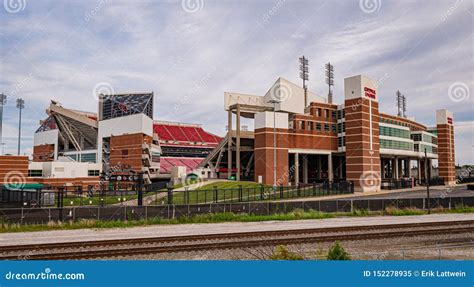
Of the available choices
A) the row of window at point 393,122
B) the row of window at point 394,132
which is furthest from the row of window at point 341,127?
the row of window at point 393,122

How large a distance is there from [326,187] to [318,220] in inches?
1093

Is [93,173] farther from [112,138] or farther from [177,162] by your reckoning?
[177,162]

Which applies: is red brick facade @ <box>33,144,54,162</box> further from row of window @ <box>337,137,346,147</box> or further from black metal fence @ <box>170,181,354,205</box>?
row of window @ <box>337,137,346,147</box>

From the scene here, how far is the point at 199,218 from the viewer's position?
89.2ft

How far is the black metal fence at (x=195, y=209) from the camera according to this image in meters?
25.5

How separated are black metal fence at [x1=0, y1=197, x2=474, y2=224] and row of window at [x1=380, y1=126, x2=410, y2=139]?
39.0 metres

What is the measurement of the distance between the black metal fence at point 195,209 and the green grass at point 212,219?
31.5 inches

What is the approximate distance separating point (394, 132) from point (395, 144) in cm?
249

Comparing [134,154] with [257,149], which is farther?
[134,154]

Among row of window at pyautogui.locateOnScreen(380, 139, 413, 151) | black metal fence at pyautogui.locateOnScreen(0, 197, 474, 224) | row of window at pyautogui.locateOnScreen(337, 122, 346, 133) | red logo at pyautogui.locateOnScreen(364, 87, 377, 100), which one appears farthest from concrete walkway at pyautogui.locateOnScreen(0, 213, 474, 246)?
row of window at pyautogui.locateOnScreen(380, 139, 413, 151)

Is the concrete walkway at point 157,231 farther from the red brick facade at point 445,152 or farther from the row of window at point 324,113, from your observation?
the red brick facade at point 445,152

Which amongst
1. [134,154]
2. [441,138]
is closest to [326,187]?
[134,154]

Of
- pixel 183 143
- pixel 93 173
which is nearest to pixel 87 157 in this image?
pixel 93 173

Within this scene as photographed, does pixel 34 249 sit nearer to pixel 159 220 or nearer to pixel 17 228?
pixel 17 228
